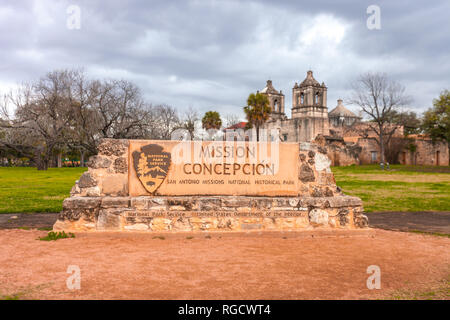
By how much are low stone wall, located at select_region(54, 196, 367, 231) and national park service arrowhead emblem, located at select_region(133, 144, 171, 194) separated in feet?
1.19

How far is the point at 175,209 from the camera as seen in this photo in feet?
21.5

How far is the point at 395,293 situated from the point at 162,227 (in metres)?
4.03

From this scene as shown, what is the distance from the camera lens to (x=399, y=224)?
8.11 meters

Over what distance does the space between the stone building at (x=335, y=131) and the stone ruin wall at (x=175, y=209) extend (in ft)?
118

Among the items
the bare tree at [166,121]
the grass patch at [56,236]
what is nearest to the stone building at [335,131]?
the bare tree at [166,121]

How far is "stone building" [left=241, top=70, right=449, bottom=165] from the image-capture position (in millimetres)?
46406

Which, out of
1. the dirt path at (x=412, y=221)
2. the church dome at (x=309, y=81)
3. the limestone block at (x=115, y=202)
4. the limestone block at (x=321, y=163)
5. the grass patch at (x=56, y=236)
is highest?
the church dome at (x=309, y=81)

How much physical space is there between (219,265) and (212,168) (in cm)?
259

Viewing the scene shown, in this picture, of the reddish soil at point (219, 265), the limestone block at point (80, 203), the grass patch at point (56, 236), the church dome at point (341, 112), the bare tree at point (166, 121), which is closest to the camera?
the reddish soil at point (219, 265)

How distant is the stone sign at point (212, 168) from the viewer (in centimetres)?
684

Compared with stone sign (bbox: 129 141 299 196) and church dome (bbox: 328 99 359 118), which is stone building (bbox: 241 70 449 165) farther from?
stone sign (bbox: 129 141 299 196)

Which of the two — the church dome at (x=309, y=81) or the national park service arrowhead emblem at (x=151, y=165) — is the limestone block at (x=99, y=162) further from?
the church dome at (x=309, y=81)
